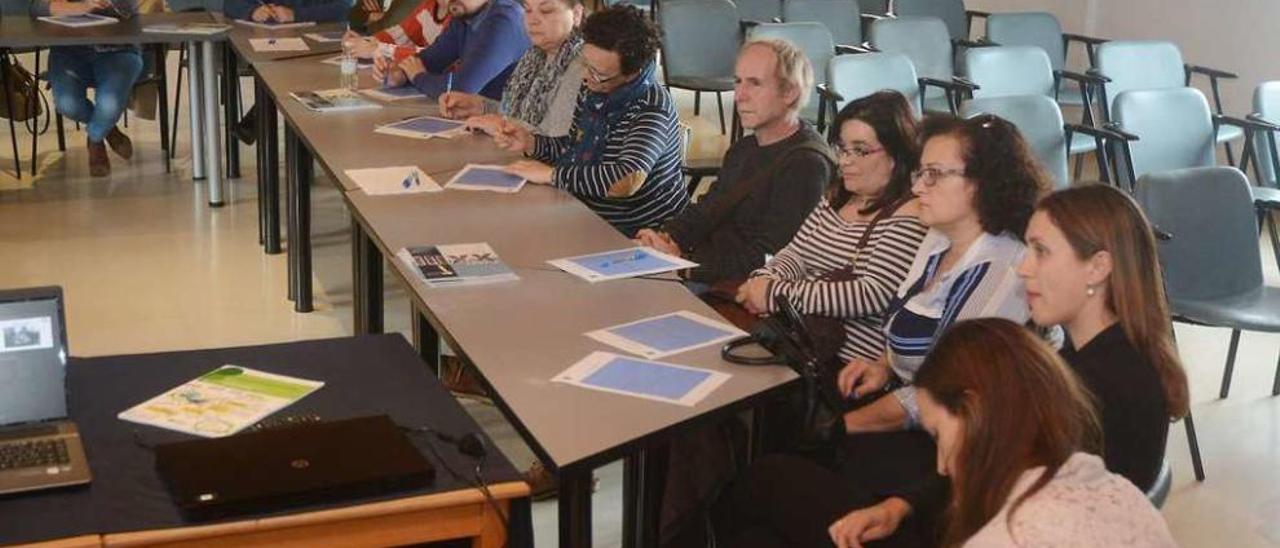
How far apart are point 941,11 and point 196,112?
13.0 ft

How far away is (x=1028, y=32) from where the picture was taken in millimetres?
7844

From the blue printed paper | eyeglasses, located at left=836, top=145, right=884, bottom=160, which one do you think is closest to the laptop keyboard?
the blue printed paper

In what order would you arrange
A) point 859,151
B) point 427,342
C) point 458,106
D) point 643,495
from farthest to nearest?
point 458,106 → point 427,342 → point 859,151 → point 643,495

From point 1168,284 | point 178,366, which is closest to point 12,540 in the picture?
point 178,366

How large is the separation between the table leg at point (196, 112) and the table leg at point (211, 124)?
0.02 meters

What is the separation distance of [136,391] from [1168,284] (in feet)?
9.70

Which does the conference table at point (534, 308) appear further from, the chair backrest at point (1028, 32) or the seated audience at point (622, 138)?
the chair backrest at point (1028, 32)

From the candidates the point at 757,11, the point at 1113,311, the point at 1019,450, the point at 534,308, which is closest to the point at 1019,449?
the point at 1019,450

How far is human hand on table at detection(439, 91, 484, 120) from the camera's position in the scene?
5215 mm

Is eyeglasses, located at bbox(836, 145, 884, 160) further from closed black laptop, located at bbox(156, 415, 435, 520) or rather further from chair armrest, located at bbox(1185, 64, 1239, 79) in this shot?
chair armrest, located at bbox(1185, 64, 1239, 79)

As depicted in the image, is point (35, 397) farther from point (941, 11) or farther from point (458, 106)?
point (941, 11)

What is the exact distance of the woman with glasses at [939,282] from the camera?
3137 millimetres

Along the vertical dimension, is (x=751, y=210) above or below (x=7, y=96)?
above

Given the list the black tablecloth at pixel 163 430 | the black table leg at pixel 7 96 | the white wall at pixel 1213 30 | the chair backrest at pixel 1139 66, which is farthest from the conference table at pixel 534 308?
the white wall at pixel 1213 30
